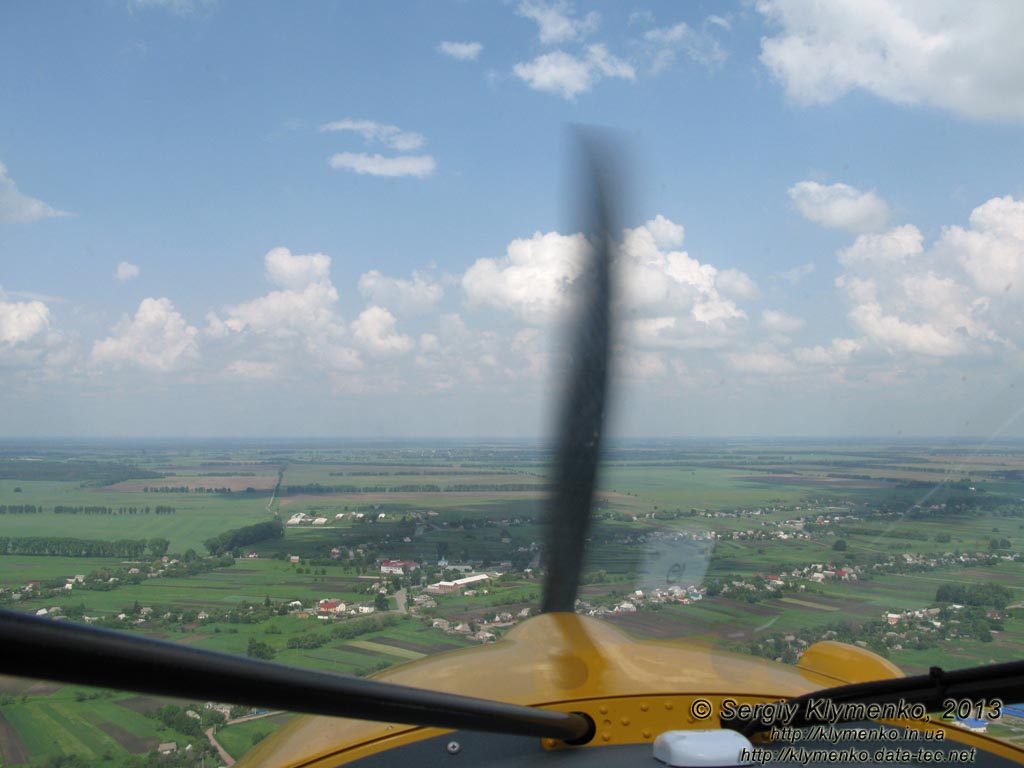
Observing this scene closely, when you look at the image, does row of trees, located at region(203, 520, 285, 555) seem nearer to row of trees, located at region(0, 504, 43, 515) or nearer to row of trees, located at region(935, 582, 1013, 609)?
row of trees, located at region(0, 504, 43, 515)

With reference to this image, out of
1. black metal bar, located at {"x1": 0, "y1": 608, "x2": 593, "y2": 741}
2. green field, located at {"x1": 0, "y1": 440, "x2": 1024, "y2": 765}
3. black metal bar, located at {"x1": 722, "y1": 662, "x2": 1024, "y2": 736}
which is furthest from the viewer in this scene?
green field, located at {"x1": 0, "y1": 440, "x2": 1024, "y2": 765}

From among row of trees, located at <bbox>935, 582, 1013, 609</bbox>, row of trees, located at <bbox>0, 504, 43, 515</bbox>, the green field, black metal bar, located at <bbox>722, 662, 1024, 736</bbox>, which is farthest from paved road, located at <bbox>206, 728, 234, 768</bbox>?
row of trees, located at <bbox>935, 582, 1013, 609</bbox>

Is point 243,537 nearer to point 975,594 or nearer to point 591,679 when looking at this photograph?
point 591,679

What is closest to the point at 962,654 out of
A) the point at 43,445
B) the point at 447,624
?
the point at 447,624

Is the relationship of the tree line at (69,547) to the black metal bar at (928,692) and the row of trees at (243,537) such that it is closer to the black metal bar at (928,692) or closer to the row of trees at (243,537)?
the row of trees at (243,537)

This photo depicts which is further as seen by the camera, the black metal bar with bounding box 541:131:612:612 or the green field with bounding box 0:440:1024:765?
the black metal bar with bounding box 541:131:612:612

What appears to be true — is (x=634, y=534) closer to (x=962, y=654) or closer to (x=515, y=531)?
(x=515, y=531)

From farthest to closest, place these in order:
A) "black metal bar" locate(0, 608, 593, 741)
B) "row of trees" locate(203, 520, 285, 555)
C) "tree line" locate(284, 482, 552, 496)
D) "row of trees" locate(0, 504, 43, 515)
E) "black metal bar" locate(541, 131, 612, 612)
A: "tree line" locate(284, 482, 552, 496)
"row of trees" locate(0, 504, 43, 515)
"row of trees" locate(203, 520, 285, 555)
"black metal bar" locate(541, 131, 612, 612)
"black metal bar" locate(0, 608, 593, 741)

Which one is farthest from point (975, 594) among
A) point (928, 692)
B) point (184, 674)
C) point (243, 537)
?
point (243, 537)
